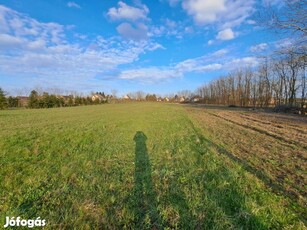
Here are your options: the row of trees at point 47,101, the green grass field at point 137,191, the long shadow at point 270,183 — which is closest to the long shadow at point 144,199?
the green grass field at point 137,191

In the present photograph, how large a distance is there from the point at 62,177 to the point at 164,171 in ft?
9.78

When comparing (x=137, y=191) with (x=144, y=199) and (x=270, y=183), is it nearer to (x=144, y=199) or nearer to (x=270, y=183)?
(x=144, y=199)

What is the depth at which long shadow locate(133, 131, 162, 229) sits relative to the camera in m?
3.20

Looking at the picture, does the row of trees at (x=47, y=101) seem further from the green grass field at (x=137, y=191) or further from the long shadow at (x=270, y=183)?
the long shadow at (x=270, y=183)

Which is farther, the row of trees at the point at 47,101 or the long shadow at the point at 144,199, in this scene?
the row of trees at the point at 47,101

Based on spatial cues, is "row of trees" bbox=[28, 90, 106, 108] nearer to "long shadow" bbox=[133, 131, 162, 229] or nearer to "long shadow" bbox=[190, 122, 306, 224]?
"long shadow" bbox=[133, 131, 162, 229]

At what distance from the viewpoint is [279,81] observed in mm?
54344

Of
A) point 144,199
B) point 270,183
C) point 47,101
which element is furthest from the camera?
point 47,101

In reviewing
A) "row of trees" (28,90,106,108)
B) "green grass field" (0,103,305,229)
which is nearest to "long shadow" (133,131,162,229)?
"green grass field" (0,103,305,229)

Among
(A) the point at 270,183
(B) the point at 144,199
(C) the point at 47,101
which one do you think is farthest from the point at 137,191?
(C) the point at 47,101

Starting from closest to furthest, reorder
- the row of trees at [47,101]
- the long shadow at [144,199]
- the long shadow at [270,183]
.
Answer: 1. the long shadow at [144,199]
2. the long shadow at [270,183]
3. the row of trees at [47,101]

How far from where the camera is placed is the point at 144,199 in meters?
3.94

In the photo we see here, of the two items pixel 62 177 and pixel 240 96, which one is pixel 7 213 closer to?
pixel 62 177

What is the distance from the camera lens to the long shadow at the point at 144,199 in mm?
3198
